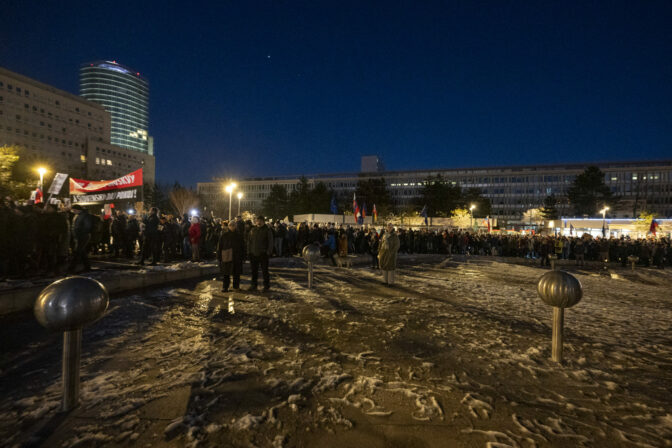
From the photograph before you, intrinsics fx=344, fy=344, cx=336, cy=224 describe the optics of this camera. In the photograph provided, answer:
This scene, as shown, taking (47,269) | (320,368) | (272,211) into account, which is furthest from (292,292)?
(272,211)

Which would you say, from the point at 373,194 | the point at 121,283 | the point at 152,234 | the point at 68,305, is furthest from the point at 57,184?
the point at 373,194

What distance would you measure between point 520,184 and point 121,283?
121 meters

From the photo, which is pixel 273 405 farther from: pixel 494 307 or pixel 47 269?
pixel 47 269

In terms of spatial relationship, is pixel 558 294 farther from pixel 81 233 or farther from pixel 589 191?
pixel 589 191

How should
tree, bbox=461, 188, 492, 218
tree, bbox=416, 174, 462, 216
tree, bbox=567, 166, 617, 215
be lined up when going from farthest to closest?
tree, bbox=461, 188, 492, 218 < tree, bbox=567, 166, 617, 215 < tree, bbox=416, 174, 462, 216

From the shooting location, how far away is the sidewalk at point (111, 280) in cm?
675

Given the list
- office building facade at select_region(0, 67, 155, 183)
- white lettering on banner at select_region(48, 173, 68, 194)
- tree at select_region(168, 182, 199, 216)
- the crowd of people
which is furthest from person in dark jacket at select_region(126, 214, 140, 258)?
office building facade at select_region(0, 67, 155, 183)

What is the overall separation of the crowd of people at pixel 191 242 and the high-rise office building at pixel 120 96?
535 ft

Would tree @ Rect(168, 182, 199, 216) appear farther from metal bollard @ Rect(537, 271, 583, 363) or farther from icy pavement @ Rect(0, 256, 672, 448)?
metal bollard @ Rect(537, 271, 583, 363)

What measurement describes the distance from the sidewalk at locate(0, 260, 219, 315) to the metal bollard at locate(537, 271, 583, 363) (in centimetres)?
857

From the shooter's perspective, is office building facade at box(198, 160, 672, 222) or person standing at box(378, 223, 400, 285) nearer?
person standing at box(378, 223, 400, 285)

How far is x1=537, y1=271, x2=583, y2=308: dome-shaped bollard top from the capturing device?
4.65 metres

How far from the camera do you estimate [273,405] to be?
11.5 feet

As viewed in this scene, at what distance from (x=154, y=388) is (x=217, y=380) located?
660 mm
